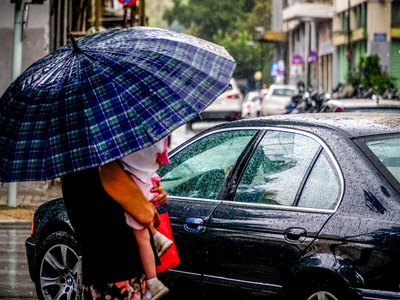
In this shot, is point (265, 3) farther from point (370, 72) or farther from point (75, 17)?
point (75, 17)

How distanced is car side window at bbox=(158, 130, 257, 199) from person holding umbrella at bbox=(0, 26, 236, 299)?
1.51 metres

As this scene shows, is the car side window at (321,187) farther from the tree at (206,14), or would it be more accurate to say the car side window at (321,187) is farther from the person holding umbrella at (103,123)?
the tree at (206,14)

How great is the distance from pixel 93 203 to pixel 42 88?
22.1 inches

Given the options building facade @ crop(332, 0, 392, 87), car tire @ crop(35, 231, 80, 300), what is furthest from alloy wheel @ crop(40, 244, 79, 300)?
building facade @ crop(332, 0, 392, 87)

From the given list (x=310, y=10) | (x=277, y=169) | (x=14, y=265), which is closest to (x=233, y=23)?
(x=310, y=10)

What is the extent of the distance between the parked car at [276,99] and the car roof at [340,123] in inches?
1331

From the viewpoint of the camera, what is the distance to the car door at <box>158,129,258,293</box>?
5.52 meters

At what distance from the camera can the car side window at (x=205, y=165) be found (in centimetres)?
572

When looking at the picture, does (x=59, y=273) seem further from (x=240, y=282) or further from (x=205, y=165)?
(x=240, y=282)

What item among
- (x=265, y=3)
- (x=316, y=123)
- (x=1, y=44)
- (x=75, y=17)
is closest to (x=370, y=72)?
(x=75, y=17)

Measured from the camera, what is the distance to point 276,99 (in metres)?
41.3

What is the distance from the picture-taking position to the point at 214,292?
538 cm

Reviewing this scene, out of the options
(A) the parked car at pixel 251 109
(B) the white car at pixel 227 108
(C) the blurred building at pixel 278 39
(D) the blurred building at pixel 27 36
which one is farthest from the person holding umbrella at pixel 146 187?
(C) the blurred building at pixel 278 39

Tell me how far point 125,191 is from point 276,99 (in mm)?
37573
